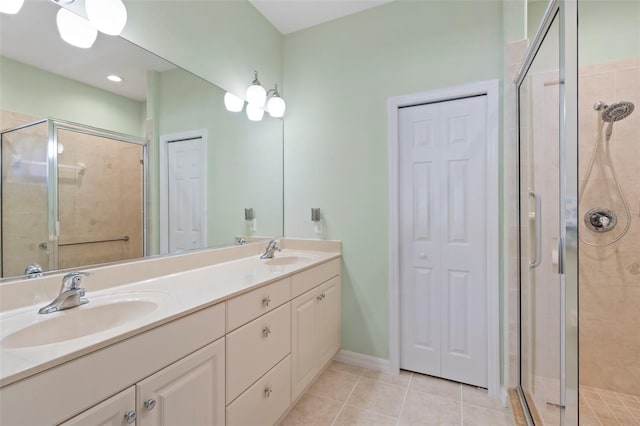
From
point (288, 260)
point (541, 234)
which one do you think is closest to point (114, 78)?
point (288, 260)

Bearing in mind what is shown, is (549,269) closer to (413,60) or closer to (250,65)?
(413,60)

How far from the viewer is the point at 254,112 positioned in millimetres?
2258

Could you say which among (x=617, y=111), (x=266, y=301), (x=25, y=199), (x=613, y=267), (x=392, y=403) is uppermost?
(x=617, y=111)

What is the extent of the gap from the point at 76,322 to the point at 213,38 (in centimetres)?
177

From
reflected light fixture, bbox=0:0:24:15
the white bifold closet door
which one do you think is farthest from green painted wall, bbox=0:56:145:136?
the white bifold closet door

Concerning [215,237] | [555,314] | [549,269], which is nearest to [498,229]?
[549,269]

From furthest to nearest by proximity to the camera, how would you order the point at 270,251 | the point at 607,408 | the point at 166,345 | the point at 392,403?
the point at 270,251 → the point at 392,403 → the point at 607,408 → the point at 166,345

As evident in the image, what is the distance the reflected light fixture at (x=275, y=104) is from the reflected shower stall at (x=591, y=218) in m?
1.61

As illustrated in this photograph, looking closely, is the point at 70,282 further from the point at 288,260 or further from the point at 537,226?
the point at 537,226

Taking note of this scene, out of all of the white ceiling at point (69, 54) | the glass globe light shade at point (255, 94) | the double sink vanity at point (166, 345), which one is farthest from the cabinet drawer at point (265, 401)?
the glass globe light shade at point (255, 94)

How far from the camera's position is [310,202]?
7.88 feet

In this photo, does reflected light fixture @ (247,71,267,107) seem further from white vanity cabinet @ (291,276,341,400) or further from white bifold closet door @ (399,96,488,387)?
white vanity cabinet @ (291,276,341,400)

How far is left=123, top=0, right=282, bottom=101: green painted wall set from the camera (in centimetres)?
151

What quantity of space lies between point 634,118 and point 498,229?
101 centimetres
